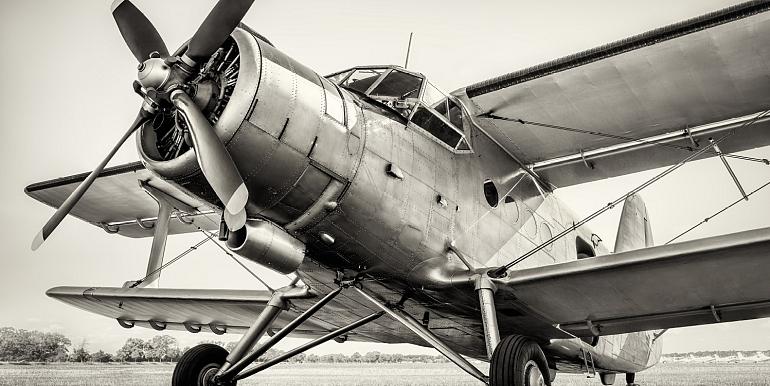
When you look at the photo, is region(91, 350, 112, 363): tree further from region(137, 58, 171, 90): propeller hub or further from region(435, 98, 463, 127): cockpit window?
region(137, 58, 171, 90): propeller hub

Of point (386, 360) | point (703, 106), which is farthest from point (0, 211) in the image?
point (386, 360)

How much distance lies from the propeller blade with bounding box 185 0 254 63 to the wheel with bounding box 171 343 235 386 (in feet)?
13.5

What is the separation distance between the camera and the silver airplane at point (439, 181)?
4.41 m

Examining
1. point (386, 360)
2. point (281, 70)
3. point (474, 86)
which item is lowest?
point (281, 70)

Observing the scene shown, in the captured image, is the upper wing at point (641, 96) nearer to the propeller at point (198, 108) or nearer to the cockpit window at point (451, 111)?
the cockpit window at point (451, 111)

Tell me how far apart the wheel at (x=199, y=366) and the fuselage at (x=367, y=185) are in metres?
1.78

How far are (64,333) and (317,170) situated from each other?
33.8 metres

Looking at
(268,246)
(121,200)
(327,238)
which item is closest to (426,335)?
(327,238)

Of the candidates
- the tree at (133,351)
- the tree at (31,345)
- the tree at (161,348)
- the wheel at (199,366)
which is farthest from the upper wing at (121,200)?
the tree at (161,348)

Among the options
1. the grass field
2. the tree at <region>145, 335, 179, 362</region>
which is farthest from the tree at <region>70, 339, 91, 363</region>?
the tree at <region>145, 335, 179, 362</region>

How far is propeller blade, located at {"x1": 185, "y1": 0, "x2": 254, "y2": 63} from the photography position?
4172 millimetres

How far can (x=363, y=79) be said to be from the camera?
6.16 meters

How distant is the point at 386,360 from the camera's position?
226 ft

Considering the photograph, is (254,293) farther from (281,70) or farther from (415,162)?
(281,70)
